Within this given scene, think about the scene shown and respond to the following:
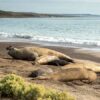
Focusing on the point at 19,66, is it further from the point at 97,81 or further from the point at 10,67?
the point at 97,81

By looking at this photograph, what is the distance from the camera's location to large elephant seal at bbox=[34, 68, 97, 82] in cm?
1063

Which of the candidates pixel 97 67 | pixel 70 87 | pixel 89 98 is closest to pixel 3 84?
pixel 89 98

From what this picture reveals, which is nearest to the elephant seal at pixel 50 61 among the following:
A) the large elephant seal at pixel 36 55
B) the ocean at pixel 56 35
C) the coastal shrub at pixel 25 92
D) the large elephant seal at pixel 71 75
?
the large elephant seal at pixel 36 55

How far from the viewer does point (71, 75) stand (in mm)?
10836

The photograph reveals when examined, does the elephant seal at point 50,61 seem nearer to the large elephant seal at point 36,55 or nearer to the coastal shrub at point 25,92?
the large elephant seal at point 36,55

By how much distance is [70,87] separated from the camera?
33.0ft

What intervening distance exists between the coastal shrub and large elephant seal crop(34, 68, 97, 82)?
2.61 metres

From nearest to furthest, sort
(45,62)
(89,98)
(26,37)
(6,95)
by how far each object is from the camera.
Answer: (6,95)
(89,98)
(45,62)
(26,37)

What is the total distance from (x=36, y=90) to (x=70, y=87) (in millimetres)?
2826

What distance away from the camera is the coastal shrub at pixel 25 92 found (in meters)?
7.23

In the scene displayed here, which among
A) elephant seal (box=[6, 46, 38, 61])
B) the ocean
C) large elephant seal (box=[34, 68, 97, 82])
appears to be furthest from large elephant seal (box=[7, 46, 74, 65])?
the ocean

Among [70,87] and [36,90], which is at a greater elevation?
[36,90]

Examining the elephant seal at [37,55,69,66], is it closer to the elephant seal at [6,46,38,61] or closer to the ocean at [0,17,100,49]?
the elephant seal at [6,46,38,61]

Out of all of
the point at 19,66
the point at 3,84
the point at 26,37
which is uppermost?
the point at 3,84
